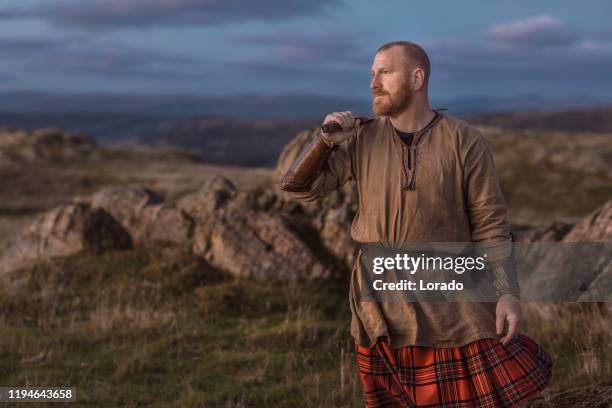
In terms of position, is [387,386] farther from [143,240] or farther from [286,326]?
[143,240]

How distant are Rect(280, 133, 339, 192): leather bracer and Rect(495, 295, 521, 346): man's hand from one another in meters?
1.34

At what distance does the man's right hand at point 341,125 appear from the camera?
4352mm

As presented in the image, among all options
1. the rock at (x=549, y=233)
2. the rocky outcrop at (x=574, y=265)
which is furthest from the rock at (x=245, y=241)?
the rock at (x=549, y=233)

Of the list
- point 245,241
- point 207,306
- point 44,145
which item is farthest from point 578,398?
point 44,145

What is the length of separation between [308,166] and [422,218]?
29.5 inches

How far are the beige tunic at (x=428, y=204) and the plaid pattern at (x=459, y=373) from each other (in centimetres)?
9

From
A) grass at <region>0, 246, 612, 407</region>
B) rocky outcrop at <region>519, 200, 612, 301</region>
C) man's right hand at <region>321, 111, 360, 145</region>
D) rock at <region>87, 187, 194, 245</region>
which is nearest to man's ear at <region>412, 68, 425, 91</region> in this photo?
man's right hand at <region>321, 111, 360, 145</region>

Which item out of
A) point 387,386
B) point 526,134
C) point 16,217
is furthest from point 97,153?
point 387,386

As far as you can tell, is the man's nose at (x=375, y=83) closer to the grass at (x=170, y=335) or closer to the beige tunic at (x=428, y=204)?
the beige tunic at (x=428, y=204)

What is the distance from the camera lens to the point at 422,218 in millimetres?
4461

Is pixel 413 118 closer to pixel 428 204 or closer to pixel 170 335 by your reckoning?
pixel 428 204

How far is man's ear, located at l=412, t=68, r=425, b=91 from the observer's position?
4.41 m

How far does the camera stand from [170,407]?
7.46m

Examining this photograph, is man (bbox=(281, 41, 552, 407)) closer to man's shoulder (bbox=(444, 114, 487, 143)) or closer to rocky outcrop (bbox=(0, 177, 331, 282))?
man's shoulder (bbox=(444, 114, 487, 143))
